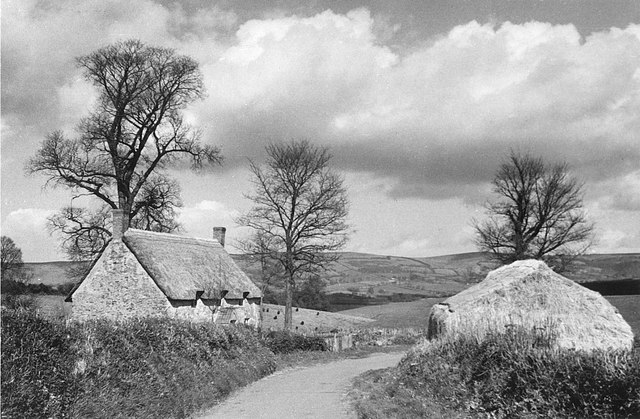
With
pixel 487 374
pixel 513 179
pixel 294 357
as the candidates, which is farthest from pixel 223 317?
pixel 513 179

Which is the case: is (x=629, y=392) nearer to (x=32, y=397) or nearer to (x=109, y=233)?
(x=32, y=397)

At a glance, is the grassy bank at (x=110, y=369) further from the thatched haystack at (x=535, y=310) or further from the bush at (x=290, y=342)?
the bush at (x=290, y=342)

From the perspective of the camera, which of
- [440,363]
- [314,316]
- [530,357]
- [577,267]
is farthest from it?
[314,316]

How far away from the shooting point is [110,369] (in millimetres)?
12047

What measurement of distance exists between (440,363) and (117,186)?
24.3m

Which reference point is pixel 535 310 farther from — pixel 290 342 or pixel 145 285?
pixel 145 285

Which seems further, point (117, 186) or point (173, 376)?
point (117, 186)

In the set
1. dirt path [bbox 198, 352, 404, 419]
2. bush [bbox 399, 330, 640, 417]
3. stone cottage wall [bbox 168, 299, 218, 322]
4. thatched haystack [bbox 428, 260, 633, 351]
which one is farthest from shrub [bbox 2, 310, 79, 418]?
stone cottage wall [bbox 168, 299, 218, 322]

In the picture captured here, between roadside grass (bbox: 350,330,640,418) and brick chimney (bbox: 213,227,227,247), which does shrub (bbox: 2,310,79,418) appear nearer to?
roadside grass (bbox: 350,330,640,418)

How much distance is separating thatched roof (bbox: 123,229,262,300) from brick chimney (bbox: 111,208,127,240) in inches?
11.1

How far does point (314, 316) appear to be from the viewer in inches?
2328

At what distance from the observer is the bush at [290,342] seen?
29.7 metres

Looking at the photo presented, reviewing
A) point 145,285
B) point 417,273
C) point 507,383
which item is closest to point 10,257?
point 145,285

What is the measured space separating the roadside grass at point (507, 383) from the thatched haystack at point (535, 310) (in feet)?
2.35
